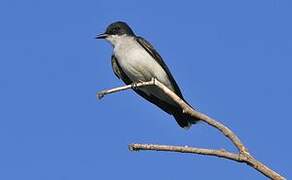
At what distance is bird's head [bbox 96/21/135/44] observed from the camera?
12.5 metres

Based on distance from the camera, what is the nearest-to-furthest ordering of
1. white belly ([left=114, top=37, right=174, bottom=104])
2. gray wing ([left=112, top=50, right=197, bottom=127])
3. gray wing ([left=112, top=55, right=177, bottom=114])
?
gray wing ([left=112, top=50, right=197, bottom=127]) < gray wing ([left=112, top=55, right=177, bottom=114]) < white belly ([left=114, top=37, right=174, bottom=104])

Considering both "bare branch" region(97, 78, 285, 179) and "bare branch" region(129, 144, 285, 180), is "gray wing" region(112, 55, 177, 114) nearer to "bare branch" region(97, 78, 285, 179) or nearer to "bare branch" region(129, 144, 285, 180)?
A: "bare branch" region(97, 78, 285, 179)

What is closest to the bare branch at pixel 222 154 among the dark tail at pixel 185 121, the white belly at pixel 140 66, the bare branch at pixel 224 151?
the bare branch at pixel 224 151

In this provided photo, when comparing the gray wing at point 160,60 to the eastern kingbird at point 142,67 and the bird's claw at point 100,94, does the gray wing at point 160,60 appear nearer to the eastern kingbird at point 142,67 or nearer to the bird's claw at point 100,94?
the eastern kingbird at point 142,67

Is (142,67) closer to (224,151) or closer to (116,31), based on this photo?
(116,31)

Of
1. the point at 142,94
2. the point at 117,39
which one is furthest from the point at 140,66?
the point at 117,39

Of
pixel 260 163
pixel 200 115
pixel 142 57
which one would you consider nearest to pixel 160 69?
pixel 142 57

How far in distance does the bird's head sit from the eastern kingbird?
0.30 ft

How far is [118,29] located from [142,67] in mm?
1339

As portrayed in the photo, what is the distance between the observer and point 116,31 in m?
12.7

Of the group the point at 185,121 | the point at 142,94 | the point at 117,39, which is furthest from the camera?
the point at 117,39

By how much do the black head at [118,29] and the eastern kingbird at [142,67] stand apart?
185mm

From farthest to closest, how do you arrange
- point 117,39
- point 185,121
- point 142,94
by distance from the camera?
point 117,39 < point 142,94 < point 185,121

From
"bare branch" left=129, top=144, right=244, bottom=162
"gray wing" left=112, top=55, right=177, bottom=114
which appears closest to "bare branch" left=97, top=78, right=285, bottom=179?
"bare branch" left=129, top=144, right=244, bottom=162
